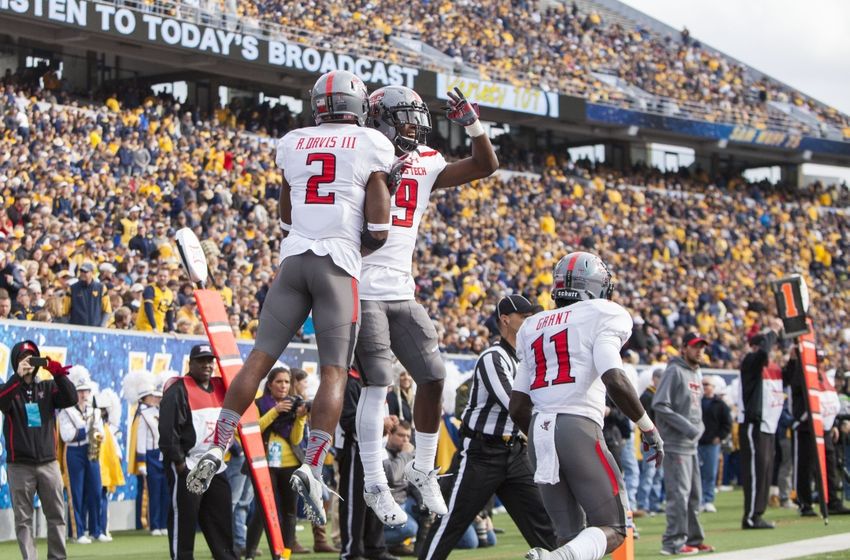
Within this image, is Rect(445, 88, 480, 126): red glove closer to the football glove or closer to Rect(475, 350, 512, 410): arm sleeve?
the football glove

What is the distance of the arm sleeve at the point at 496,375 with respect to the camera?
900cm

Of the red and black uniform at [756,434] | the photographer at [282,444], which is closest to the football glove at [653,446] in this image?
the photographer at [282,444]

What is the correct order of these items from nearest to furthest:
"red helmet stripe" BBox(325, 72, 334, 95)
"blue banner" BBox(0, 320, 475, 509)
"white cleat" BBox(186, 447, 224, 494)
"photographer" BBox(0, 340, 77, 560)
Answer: "white cleat" BBox(186, 447, 224, 494) → "red helmet stripe" BBox(325, 72, 334, 95) → "photographer" BBox(0, 340, 77, 560) → "blue banner" BBox(0, 320, 475, 509)

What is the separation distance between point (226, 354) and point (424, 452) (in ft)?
10.6

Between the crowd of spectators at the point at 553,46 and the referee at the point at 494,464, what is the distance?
20.2m

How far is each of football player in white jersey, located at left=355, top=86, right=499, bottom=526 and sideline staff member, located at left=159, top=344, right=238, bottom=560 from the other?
11.7 ft

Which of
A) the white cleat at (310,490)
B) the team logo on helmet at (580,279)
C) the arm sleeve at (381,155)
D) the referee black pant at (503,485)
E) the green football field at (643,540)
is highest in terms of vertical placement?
the arm sleeve at (381,155)

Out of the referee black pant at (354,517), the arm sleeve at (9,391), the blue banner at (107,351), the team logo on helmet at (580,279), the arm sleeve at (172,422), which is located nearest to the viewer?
the team logo on helmet at (580,279)

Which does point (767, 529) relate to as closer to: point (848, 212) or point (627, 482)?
point (627, 482)

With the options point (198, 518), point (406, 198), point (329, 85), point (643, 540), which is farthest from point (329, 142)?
point (643, 540)

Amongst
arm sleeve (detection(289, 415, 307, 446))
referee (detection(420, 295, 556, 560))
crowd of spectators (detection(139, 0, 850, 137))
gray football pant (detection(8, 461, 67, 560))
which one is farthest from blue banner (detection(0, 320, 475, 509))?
crowd of spectators (detection(139, 0, 850, 137))

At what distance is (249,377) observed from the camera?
6.11m

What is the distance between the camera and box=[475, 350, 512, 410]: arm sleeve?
9.00m

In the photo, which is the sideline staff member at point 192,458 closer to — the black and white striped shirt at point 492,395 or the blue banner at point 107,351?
the black and white striped shirt at point 492,395
